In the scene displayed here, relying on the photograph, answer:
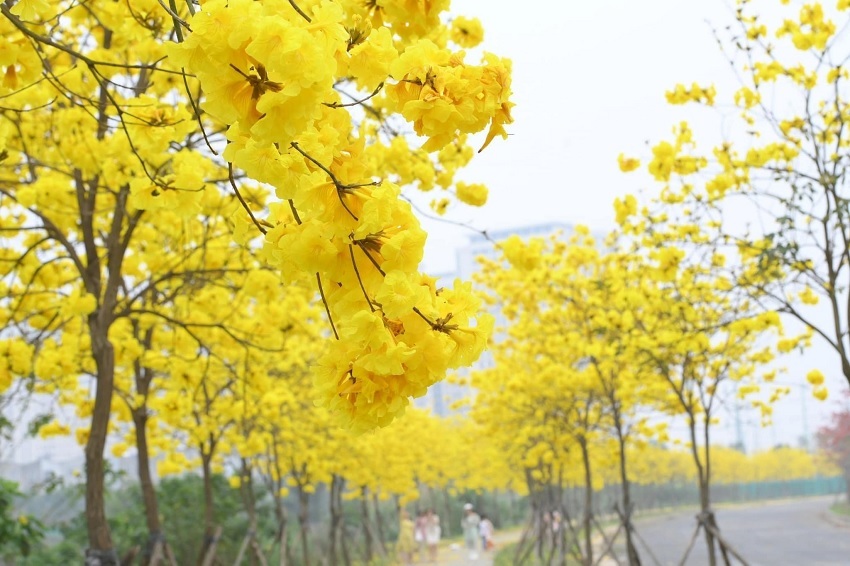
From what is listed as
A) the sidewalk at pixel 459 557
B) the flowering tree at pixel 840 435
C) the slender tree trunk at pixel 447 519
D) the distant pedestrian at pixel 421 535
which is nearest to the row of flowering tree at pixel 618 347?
the sidewalk at pixel 459 557

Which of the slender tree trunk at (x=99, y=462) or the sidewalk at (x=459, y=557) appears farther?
the sidewalk at (x=459, y=557)

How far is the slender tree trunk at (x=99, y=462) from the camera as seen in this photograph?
4.52 m

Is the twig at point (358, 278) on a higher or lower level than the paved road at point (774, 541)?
higher

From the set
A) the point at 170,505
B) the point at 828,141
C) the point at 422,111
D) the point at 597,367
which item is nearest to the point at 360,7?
the point at 422,111

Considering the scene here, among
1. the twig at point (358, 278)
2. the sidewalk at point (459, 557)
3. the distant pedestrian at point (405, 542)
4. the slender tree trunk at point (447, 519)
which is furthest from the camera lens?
the slender tree trunk at point (447, 519)

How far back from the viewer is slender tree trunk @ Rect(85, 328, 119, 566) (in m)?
4.52

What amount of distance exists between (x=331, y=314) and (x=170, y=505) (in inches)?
503

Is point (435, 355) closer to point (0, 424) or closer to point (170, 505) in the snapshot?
point (0, 424)

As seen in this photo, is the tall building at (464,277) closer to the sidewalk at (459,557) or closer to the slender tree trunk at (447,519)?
the slender tree trunk at (447,519)

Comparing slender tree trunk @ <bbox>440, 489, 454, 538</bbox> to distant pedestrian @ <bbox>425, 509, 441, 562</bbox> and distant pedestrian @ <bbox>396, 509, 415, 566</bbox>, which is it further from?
distant pedestrian @ <bbox>396, 509, 415, 566</bbox>

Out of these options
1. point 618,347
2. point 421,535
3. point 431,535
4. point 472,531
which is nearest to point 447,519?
point 472,531

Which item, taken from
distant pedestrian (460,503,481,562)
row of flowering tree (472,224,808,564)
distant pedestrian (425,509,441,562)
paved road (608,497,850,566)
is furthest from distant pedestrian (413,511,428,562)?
row of flowering tree (472,224,808,564)

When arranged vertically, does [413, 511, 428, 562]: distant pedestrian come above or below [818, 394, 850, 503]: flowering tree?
below

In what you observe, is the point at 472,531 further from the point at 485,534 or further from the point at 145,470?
the point at 145,470
